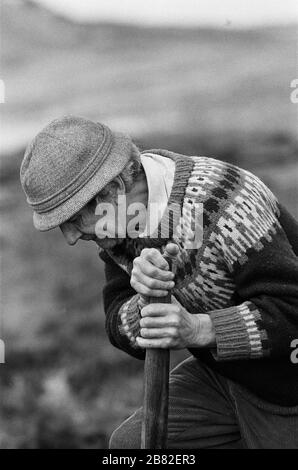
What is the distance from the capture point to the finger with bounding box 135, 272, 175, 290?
216 centimetres

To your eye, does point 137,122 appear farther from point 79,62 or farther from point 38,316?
point 38,316

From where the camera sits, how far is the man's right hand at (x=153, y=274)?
7.06 ft

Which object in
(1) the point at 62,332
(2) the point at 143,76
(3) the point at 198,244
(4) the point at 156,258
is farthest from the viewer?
(2) the point at 143,76

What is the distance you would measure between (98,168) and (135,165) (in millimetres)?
130

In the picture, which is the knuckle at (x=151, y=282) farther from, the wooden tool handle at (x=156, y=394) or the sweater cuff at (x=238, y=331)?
the sweater cuff at (x=238, y=331)

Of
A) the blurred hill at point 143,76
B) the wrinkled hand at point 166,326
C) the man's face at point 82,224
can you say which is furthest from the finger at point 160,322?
the blurred hill at point 143,76

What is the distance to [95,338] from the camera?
208 inches

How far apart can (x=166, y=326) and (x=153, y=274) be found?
0.47 ft

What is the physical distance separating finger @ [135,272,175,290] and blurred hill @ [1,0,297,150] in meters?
4.19

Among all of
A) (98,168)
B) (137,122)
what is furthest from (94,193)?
(137,122)

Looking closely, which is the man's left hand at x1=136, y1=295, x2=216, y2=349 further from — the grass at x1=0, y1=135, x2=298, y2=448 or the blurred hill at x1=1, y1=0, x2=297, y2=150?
the blurred hill at x1=1, y1=0, x2=297, y2=150

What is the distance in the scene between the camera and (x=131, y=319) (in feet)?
8.13

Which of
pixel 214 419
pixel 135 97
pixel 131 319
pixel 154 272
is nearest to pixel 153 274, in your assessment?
pixel 154 272

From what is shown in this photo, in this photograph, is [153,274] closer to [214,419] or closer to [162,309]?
[162,309]
